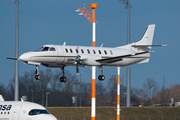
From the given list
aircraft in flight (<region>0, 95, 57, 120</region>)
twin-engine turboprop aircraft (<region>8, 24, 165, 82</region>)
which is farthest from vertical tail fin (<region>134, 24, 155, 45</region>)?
aircraft in flight (<region>0, 95, 57, 120</region>)

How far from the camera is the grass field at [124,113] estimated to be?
257 ft

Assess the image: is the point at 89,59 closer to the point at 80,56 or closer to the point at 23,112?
the point at 80,56

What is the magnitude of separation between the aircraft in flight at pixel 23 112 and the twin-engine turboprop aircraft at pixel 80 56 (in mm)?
3200

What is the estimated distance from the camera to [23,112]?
38094 millimetres

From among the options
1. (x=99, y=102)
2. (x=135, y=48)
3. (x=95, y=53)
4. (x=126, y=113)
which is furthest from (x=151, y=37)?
(x=99, y=102)

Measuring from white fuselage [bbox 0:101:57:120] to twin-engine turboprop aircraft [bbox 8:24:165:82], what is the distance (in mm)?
3200

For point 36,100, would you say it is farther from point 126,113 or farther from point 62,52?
point 62,52

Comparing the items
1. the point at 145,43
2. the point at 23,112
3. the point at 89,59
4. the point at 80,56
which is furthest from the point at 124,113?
the point at 23,112

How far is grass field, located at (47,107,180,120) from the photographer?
7838 cm

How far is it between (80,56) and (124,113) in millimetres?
44321

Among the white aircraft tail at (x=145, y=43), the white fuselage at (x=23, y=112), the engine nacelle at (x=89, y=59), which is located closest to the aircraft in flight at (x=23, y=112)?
the white fuselage at (x=23, y=112)

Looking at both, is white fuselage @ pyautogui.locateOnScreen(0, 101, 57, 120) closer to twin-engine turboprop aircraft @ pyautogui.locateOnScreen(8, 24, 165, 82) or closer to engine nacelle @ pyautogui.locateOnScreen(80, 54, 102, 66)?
twin-engine turboprop aircraft @ pyautogui.locateOnScreen(8, 24, 165, 82)

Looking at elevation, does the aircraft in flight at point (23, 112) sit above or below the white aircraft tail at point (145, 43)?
below

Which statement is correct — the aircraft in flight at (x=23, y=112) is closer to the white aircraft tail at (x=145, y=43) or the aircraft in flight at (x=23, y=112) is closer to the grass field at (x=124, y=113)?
the white aircraft tail at (x=145, y=43)
